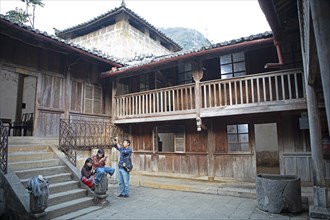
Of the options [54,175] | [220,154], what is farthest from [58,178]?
[220,154]

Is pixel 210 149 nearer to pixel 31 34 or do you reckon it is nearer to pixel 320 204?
pixel 320 204

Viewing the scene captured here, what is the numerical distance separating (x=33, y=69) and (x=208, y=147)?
25.0ft

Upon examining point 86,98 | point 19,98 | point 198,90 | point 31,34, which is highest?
point 31,34

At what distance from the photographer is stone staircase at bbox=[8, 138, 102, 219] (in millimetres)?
5880

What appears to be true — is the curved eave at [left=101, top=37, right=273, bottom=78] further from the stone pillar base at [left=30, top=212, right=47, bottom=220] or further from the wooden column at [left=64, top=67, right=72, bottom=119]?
the stone pillar base at [left=30, top=212, right=47, bottom=220]

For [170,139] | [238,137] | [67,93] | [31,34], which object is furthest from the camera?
[170,139]

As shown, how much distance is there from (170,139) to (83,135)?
4.19 m

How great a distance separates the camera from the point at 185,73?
11.5 metres

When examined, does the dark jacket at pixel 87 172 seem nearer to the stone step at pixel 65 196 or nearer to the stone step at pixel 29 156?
the stone step at pixel 65 196

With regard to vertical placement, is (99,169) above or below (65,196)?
above

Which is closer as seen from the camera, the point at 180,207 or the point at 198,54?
the point at 180,207

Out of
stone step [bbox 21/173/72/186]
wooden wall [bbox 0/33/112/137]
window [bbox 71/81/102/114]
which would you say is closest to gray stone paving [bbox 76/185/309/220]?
stone step [bbox 21/173/72/186]

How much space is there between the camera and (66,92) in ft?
33.1

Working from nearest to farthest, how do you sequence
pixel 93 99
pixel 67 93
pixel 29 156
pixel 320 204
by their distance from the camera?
pixel 320 204 → pixel 29 156 → pixel 67 93 → pixel 93 99
